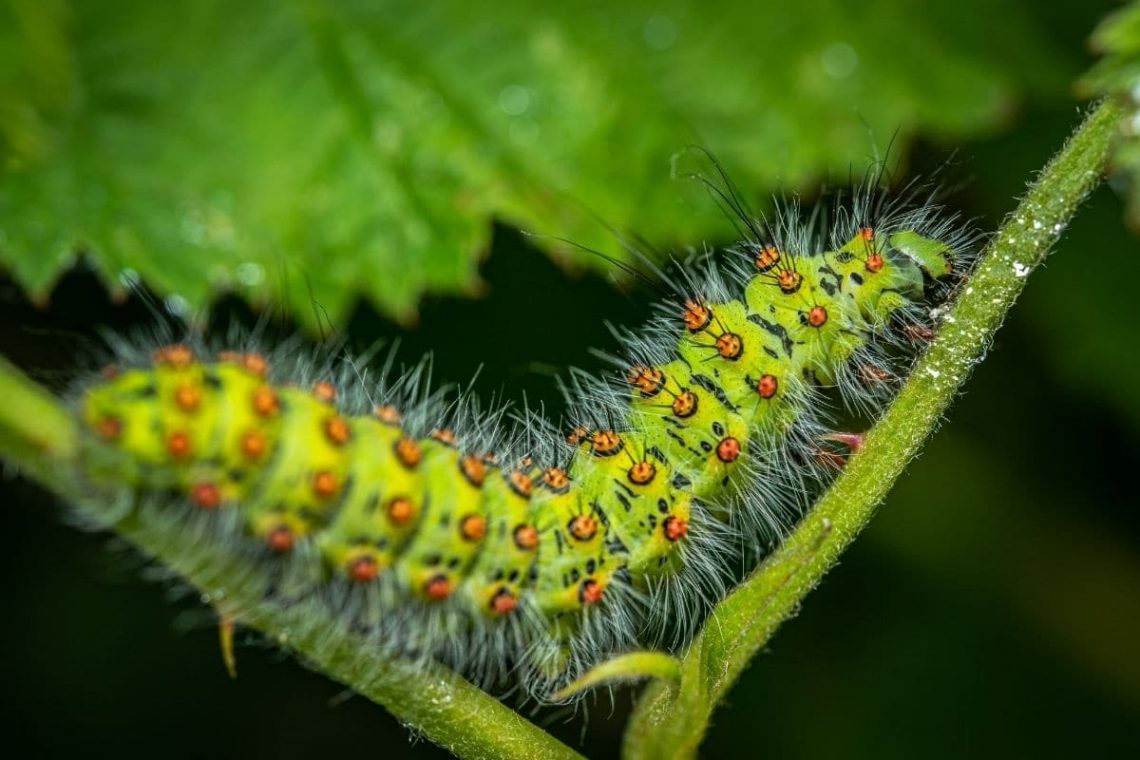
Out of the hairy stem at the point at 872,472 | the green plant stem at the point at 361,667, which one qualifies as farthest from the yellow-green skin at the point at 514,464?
the hairy stem at the point at 872,472

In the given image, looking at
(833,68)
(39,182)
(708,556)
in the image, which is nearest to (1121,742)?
(708,556)

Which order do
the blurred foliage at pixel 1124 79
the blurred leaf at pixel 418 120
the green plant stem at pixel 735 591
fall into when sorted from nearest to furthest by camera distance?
the green plant stem at pixel 735 591 < the blurred foliage at pixel 1124 79 < the blurred leaf at pixel 418 120

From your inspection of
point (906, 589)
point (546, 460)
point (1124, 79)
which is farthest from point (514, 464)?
point (906, 589)

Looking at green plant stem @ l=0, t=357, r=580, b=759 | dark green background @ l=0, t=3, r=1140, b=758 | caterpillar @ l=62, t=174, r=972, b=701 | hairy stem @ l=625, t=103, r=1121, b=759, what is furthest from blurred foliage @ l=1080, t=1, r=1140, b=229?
green plant stem @ l=0, t=357, r=580, b=759

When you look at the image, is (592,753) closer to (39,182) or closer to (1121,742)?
(1121,742)

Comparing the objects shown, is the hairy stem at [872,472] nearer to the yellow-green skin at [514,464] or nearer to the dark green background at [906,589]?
the yellow-green skin at [514,464]
